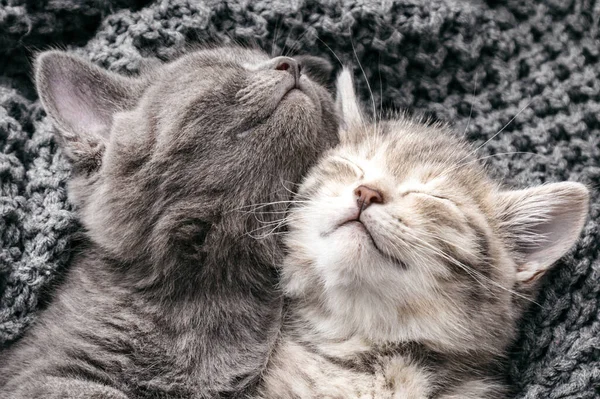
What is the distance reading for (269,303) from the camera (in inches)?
65.1

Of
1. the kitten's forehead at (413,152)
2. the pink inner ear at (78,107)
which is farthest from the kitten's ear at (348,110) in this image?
the pink inner ear at (78,107)

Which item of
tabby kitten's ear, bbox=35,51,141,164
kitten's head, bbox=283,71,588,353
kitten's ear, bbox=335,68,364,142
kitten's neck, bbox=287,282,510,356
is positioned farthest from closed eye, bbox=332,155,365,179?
tabby kitten's ear, bbox=35,51,141,164

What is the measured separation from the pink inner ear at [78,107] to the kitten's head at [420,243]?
1.96 ft

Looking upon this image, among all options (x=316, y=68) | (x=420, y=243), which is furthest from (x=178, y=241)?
(x=316, y=68)

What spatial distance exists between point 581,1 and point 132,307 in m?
1.70

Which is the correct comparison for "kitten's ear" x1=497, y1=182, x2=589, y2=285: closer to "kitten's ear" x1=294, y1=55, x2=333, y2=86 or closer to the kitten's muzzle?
the kitten's muzzle

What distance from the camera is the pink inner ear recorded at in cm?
173

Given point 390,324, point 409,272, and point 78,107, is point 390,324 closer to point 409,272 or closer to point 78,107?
point 409,272

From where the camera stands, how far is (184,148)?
1.60m

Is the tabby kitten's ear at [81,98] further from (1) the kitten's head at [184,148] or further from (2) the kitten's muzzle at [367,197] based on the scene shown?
(2) the kitten's muzzle at [367,197]

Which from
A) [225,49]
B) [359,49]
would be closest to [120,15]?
[225,49]

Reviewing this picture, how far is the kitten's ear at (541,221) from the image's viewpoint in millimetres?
1614

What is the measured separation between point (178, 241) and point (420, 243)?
58 centimetres

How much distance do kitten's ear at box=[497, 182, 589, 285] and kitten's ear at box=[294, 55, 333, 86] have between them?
0.67 meters
